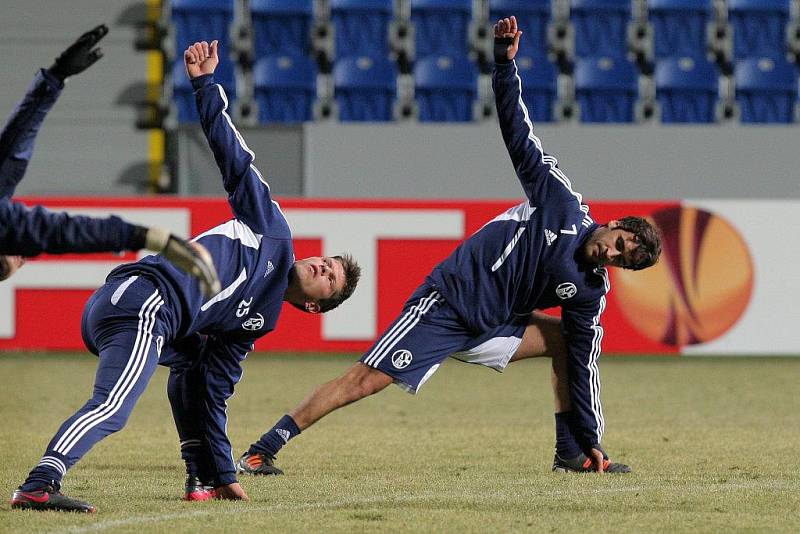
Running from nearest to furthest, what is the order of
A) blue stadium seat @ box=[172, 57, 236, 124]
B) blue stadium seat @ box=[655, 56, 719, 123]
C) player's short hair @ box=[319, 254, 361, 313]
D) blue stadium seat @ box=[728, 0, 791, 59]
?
player's short hair @ box=[319, 254, 361, 313] → blue stadium seat @ box=[172, 57, 236, 124] → blue stadium seat @ box=[655, 56, 719, 123] → blue stadium seat @ box=[728, 0, 791, 59]

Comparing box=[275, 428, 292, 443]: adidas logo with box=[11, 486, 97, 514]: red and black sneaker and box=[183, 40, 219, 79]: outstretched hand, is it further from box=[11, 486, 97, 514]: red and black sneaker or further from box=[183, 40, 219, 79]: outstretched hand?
box=[183, 40, 219, 79]: outstretched hand

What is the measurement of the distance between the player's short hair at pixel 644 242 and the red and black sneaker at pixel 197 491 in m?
2.19

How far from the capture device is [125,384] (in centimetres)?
527

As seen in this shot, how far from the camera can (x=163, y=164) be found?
14812 mm

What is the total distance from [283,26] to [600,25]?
147 inches

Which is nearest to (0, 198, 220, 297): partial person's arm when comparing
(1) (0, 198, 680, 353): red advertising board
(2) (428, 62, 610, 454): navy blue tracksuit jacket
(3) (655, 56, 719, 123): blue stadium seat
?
(2) (428, 62, 610, 454): navy blue tracksuit jacket

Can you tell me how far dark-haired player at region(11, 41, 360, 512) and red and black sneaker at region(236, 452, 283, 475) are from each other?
0.83 meters

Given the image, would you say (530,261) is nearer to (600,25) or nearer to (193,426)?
(193,426)

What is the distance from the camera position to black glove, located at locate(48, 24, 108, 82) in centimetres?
503

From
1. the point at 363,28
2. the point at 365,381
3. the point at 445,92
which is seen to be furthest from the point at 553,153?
the point at 365,381

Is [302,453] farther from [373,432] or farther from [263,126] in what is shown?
[263,126]

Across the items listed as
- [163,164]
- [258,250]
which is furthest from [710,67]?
[258,250]

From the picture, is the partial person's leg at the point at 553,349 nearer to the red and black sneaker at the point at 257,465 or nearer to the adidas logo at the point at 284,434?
the adidas logo at the point at 284,434

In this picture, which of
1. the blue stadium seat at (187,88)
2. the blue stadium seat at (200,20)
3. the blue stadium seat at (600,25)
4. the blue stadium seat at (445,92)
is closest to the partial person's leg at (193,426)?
the blue stadium seat at (187,88)
